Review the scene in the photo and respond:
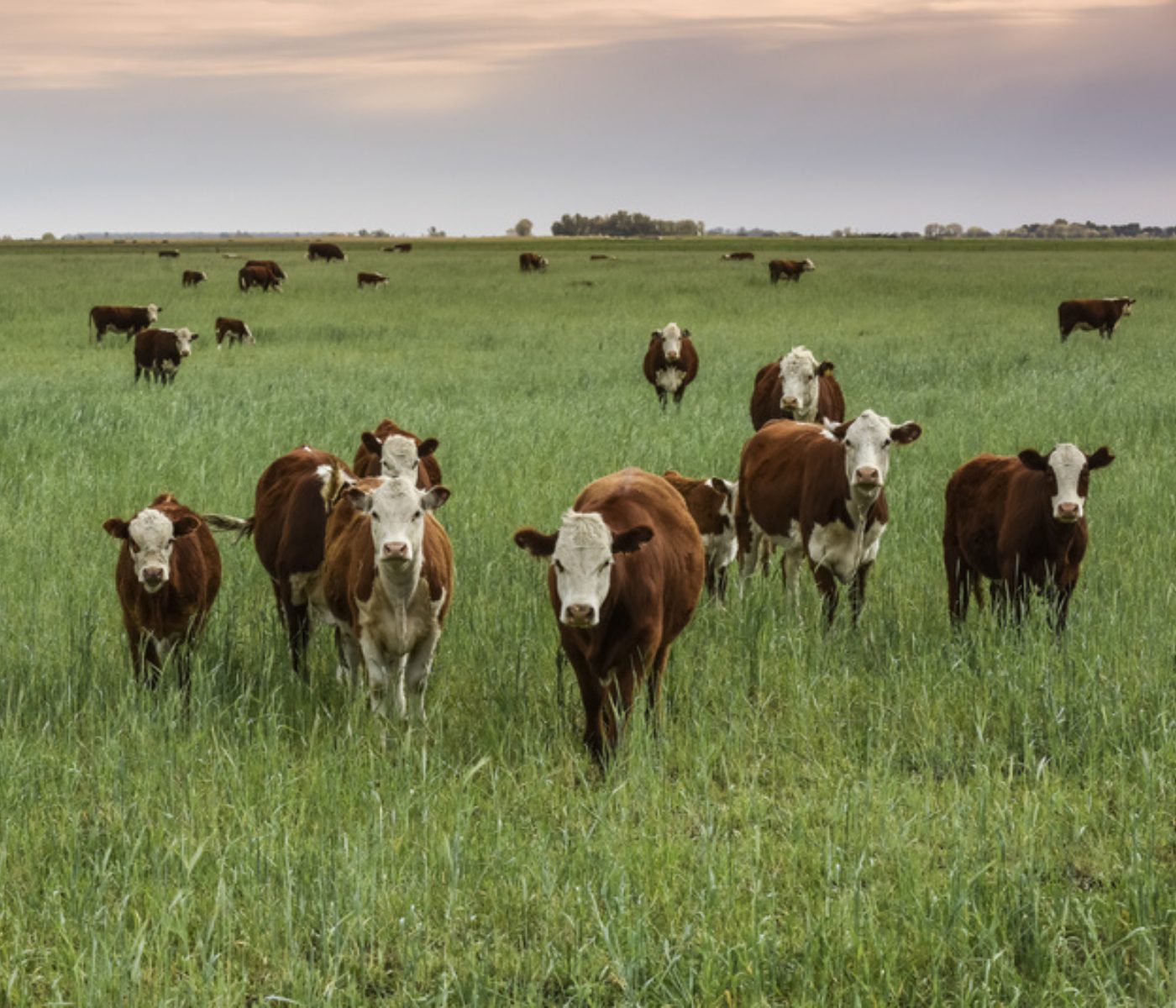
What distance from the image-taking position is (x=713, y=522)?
8.98 m

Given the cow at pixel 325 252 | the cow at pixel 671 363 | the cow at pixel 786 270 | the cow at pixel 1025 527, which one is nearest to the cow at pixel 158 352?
the cow at pixel 671 363

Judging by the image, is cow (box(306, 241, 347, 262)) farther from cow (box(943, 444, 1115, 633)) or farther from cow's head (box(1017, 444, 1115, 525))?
cow's head (box(1017, 444, 1115, 525))

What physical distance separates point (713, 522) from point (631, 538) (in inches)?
136

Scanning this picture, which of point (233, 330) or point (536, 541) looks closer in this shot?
point (536, 541)

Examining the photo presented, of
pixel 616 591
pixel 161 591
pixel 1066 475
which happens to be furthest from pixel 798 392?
pixel 161 591

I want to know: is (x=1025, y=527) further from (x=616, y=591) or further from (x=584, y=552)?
(x=584, y=552)

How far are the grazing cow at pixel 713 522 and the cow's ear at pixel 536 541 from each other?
3233 millimetres

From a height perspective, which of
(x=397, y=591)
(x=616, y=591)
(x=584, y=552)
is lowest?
(x=397, y=591)

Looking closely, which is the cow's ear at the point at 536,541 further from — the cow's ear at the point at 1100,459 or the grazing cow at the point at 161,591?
the cow's ear at the point at 1100,459

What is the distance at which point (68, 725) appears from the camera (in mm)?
5812

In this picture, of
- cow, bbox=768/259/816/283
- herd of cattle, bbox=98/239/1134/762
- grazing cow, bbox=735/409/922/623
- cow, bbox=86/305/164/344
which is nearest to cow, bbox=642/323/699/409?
herd of cattle, bbox=98/239/1134/762

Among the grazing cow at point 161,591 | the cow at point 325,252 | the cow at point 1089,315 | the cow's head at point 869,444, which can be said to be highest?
the cow at point 325,252

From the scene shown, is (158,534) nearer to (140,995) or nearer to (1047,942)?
(140,995)

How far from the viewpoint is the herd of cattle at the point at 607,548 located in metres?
5.84
